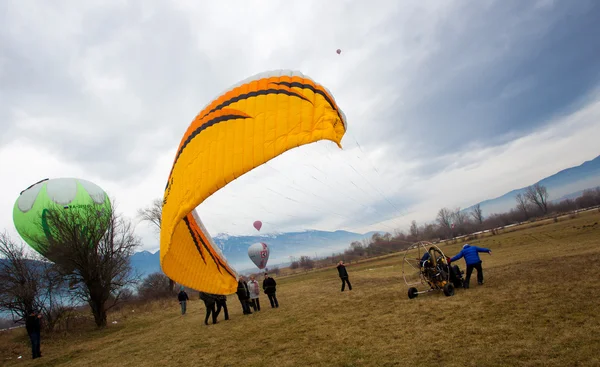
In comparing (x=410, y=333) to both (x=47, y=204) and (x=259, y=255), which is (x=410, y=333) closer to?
(x=47, y=204)

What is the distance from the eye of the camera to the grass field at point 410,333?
177 inches

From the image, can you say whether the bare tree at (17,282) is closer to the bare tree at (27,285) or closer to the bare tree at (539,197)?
the bare tree at (27,285)

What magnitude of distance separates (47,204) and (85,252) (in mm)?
4469

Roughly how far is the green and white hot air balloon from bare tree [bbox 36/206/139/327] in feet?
0.84

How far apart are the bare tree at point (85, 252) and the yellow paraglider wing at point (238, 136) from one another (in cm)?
1203

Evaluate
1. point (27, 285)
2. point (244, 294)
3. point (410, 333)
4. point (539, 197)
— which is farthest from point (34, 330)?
point (539, 197)

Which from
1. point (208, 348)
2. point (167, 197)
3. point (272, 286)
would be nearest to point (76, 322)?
point (272, 286)

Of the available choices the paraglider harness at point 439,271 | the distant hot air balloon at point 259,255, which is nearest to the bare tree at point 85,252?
the paraglider harness at point 439,271

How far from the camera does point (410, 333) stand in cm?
584

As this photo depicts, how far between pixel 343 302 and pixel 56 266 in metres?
14.4

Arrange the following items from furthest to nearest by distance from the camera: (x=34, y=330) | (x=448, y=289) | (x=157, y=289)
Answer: (x=157, y=289)
(x=34, y=330)
(x=448, y=289)

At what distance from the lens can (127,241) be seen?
58.6 feet

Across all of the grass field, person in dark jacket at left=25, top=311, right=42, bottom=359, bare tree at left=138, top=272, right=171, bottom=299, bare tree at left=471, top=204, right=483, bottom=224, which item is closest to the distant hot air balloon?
bare tree at left=138, top=272, right=171, bottom=299

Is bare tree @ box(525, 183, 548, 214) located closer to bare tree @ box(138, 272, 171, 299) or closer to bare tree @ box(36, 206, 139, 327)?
bare tree @ box(138, 272, 171, 299)
